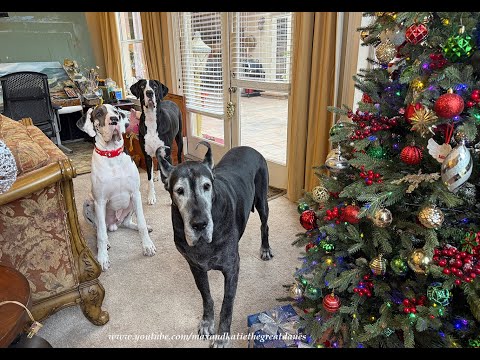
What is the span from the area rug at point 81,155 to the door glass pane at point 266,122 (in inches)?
83.9

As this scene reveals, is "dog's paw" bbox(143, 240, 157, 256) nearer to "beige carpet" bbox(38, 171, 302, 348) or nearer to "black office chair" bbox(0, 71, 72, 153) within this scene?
"beige carpet" bbox(38, 171, 302, 348)

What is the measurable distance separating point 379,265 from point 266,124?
99.3 inches

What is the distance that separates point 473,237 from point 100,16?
606 centimetres

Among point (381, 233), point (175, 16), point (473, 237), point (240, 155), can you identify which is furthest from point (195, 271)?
point (175, 16)

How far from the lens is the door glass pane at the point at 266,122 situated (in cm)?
337

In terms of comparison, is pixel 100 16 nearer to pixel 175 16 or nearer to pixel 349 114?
pixel 175 16

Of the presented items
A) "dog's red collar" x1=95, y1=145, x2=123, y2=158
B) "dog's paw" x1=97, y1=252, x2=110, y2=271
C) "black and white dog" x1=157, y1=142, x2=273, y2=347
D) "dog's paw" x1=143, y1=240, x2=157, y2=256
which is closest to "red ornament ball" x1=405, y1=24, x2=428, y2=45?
"black and white dog" x1=157, y1=142, x2=273, y2=347

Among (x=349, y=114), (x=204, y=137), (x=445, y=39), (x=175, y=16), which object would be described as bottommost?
(x=204, y=137)

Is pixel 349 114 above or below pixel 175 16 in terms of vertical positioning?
below

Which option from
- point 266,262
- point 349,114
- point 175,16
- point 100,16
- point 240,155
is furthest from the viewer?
point 100,16

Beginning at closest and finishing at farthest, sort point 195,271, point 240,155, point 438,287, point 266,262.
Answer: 1. point 438,287
2. point 195,271
3. point 240,155
4. point 266,262

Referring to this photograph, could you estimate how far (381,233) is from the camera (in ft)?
4.15

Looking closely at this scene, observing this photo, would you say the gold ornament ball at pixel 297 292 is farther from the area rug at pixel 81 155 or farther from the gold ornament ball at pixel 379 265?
the area rug at pixel 81 155

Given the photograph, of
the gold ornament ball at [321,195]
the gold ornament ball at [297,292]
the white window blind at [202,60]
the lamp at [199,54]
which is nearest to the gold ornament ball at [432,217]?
the gold ornament ball at [321,195]
